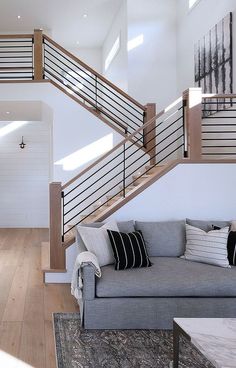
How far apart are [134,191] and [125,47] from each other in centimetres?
436

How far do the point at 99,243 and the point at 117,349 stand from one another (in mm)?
1133

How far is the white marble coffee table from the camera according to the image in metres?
2.11

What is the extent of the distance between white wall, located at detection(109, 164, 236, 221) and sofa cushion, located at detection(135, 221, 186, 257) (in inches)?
15.1

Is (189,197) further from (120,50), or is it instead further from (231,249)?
(120,50)

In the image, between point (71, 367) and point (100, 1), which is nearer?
point (71, 367)

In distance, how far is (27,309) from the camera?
3.95 metres

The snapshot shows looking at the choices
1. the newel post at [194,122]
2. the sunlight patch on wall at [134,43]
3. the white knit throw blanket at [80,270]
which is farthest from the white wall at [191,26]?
the white knit throw blanket at [80,270]

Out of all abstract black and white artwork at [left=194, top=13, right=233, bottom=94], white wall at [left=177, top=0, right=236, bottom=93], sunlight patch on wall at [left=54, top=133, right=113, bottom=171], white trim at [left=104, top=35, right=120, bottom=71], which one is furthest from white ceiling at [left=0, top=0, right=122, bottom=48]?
sunlight patch on wall at [left=54, top=133, right=113, bottom=171]

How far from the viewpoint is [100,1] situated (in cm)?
838

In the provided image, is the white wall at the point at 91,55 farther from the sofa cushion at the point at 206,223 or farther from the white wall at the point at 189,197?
the sofa cushion at the point at 206,223

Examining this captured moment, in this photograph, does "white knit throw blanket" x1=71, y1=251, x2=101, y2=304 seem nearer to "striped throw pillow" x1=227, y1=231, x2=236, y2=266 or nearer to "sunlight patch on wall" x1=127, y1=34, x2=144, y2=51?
"striped throw pillow" x1=227, y1=231, x2=236, y2=266

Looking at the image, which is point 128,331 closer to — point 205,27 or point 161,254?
point 161,254

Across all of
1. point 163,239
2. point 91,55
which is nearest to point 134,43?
point 91,55

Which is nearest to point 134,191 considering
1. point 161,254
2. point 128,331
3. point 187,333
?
point 161,254
